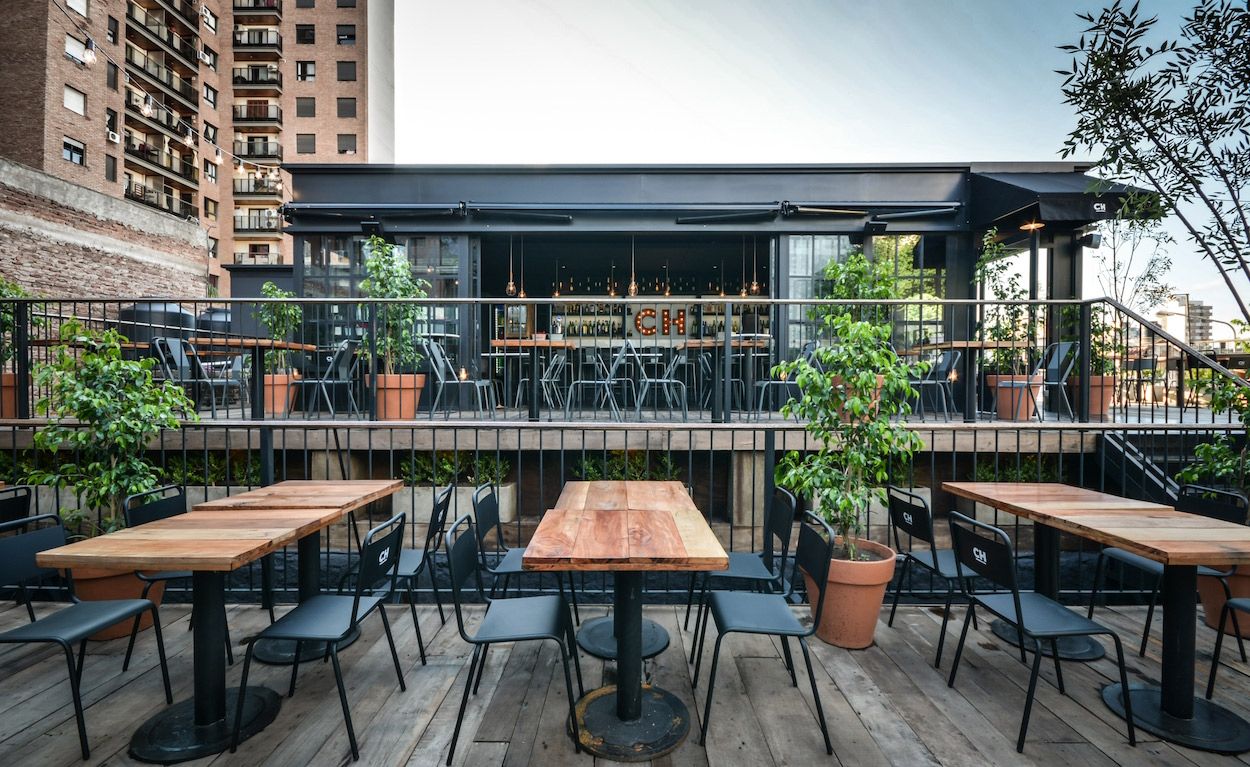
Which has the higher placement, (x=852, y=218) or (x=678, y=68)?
(x=678, y=68)

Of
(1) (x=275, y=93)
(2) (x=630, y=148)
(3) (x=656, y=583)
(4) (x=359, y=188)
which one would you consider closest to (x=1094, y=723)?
(3) (x=656, y=583)

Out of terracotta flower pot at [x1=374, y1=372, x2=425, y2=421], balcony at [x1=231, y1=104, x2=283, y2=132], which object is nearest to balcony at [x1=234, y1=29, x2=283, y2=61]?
balcony at [x1=231, y1=104, x2=283, y2=132]

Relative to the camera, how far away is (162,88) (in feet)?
77.6

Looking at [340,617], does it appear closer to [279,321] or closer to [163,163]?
[279,321]

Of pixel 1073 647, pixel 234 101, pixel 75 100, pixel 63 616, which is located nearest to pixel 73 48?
pixel 75 100

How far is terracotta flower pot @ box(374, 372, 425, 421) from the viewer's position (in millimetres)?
5461

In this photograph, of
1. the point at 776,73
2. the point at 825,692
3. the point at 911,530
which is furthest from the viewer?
the point at 776,73

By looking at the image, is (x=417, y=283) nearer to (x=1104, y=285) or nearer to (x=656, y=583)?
(x=656, y=583)

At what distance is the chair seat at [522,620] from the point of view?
2090 mm

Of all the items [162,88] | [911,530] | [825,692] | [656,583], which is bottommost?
[656,583]

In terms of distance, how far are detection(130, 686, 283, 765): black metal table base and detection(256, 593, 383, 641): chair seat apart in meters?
0.39

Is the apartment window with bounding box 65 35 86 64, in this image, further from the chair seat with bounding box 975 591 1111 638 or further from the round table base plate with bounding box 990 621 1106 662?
the round table base plate with bounding box 990 621 1106 662

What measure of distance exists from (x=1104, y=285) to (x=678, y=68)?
12.2 m

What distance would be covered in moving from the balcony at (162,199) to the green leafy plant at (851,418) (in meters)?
26.9
